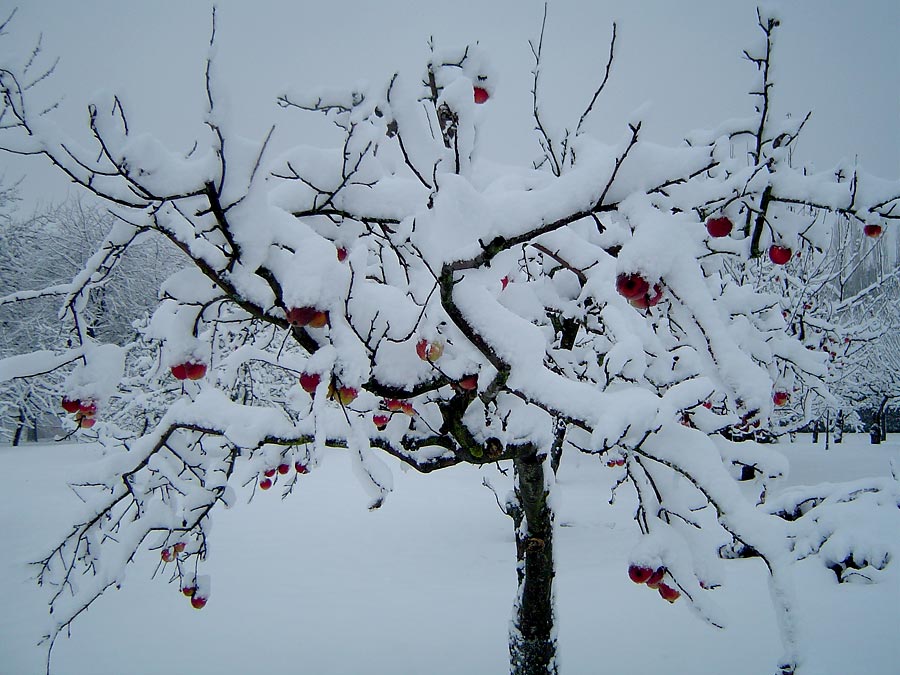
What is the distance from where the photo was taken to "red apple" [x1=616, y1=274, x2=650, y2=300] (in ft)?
3.76

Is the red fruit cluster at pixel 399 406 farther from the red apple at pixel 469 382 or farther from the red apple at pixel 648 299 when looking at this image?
the red apple at pixel 648 299

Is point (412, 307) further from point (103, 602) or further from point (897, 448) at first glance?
point (897, 448)

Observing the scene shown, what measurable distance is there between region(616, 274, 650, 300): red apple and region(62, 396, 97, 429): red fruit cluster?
187 centimetres

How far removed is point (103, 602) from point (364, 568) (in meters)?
3.33

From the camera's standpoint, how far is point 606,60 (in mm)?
1585

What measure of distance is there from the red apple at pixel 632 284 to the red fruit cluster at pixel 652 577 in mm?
1323

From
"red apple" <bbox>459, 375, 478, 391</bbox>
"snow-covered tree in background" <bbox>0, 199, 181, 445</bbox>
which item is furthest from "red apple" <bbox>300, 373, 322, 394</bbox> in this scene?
"snow-covered tree in background" <bbox>0, 199, 181, 445</bbox>

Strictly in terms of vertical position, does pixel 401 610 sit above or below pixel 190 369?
below

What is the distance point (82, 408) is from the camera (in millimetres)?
1794

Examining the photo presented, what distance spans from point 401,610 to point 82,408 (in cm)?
488

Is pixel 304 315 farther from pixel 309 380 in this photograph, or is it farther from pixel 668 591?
pixel 668 591

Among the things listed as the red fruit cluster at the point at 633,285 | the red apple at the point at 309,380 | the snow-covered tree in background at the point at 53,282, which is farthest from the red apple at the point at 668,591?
the snow-covered tree in background at the point at 53,282

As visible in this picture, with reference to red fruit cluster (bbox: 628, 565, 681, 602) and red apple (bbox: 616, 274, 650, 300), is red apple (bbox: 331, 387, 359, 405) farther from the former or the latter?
red fruit cluster (bbox: 628, 565, 681, 602)

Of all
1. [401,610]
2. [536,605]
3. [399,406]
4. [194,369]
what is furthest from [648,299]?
[401,610]
